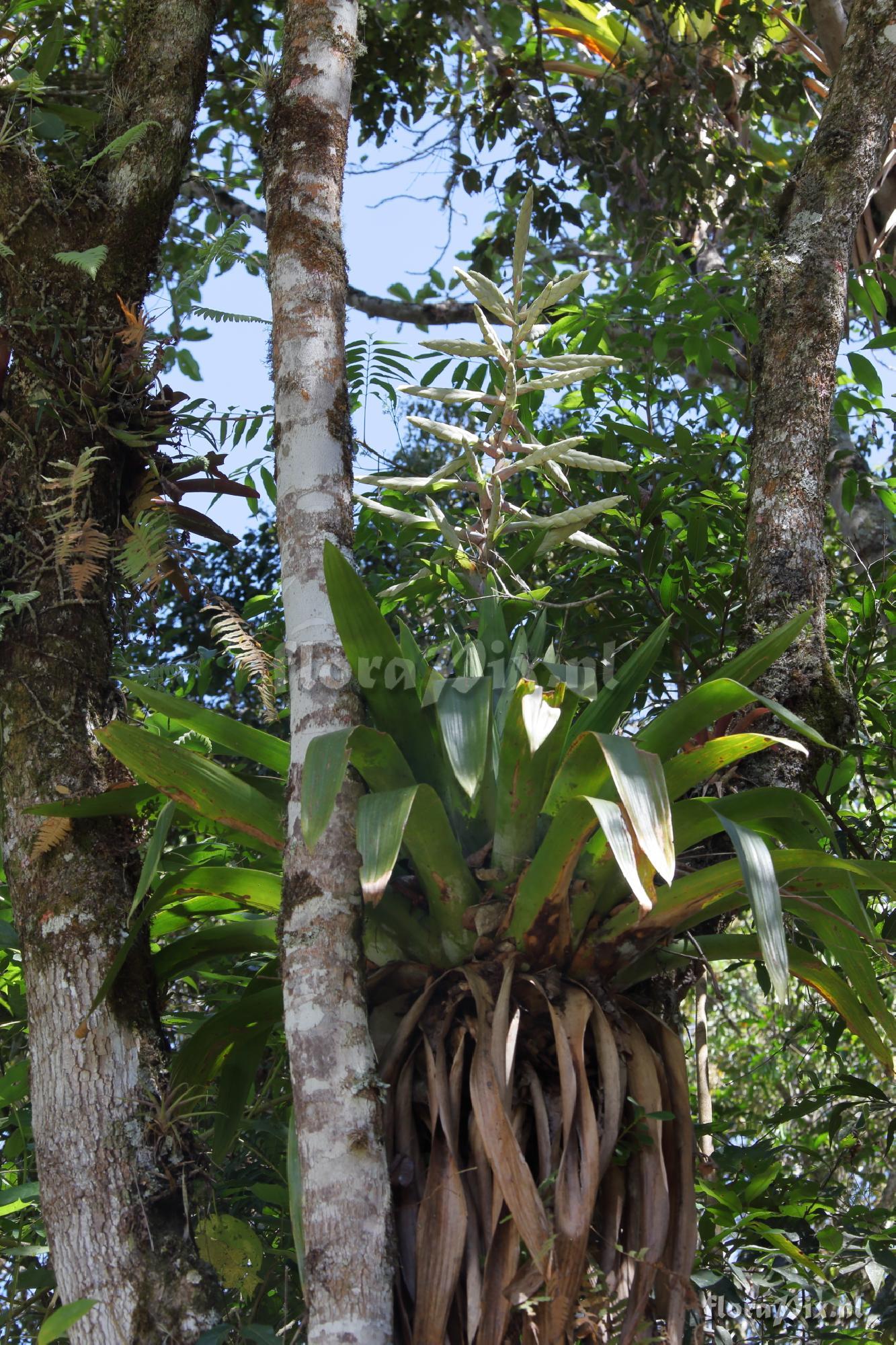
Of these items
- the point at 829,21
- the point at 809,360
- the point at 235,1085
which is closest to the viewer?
the point at 235,1085

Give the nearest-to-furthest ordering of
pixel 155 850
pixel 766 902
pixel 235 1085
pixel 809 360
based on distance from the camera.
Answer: pixel 766 902 < pixel 155 850 < pixel 235 1085 < pixel 809 360

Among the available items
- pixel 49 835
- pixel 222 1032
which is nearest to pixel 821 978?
pixel 222 1032

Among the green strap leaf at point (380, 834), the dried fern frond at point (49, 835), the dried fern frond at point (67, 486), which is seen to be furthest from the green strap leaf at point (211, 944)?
the dried fern frond at point (67, 486)

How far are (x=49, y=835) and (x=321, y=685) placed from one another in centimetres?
47

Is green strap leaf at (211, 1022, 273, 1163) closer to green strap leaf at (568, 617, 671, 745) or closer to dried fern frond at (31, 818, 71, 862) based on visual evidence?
dried fern frond at (31, 818, 71, 862)

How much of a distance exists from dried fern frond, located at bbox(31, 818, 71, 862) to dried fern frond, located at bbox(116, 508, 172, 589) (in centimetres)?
44

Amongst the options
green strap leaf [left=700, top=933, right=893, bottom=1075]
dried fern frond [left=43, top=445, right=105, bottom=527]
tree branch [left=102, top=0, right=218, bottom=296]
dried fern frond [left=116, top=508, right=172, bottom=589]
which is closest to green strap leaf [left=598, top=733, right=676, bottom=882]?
green strap leaf [left=700, top=933, right=893, bottom=1075]

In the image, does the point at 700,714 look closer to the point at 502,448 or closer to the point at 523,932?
the point at 523,932

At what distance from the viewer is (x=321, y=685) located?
1.68 meters

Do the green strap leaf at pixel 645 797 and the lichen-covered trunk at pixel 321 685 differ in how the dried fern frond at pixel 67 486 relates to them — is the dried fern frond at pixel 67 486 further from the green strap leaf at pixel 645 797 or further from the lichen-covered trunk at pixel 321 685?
the green strap leaf at pixel 645 797

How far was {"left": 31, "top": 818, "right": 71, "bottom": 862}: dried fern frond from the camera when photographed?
1.75 m

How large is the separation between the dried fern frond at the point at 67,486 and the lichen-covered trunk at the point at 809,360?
119cm

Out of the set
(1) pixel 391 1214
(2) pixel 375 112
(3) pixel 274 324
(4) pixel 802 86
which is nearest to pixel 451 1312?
(1) pixel 391 1214

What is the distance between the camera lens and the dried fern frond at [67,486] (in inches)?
77.5
